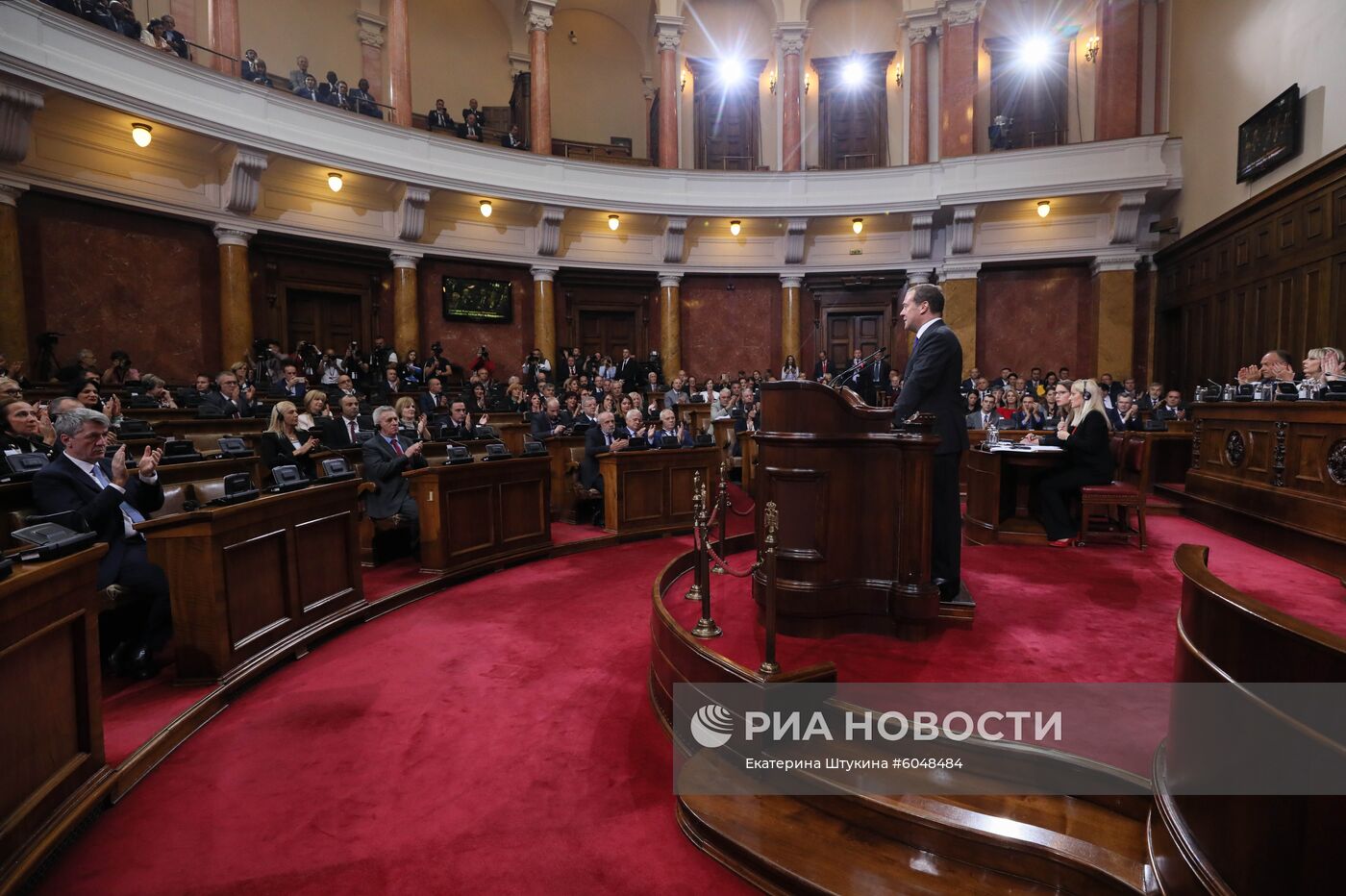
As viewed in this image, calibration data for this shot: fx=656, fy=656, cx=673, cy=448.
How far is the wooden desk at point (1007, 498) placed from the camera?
4.83 m

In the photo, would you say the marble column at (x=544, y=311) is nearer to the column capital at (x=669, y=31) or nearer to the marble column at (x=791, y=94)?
the column capital at (x=669, y=31)

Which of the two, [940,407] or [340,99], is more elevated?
[340,99]

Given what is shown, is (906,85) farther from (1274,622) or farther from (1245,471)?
(1274,622)

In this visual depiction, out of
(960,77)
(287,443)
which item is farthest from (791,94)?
(287,443)

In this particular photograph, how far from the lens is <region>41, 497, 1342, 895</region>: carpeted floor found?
1871mm

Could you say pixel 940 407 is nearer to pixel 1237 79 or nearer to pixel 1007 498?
pixel 1007 498

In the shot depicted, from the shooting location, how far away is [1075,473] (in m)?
4.73

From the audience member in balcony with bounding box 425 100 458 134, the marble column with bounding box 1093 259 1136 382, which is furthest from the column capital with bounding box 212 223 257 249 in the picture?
the marble column with bounding box 1093 259 1136 382

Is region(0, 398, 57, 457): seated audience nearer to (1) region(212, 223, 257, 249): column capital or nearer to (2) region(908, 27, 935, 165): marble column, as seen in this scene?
(1) region(212, 223, 257, 249): column capital

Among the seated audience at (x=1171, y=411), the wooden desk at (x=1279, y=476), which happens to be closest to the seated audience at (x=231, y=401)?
the wooden desk at (x=1279, y=476)

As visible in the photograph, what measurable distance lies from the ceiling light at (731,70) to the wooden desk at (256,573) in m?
13.0

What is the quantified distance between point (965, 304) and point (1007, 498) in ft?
26.8

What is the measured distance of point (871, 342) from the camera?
43.3 ft

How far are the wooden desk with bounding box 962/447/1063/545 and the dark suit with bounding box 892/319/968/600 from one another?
206 cm
